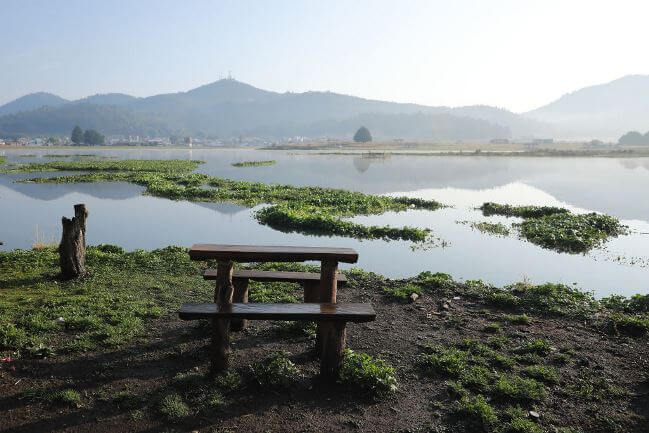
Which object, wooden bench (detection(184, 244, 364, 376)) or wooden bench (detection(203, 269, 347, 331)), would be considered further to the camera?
wooden bench (detection(203, 269, 347, 331))

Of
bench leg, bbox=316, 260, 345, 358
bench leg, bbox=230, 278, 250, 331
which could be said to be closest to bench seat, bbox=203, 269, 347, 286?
bench leg, bbox=230, 278, 250, 331

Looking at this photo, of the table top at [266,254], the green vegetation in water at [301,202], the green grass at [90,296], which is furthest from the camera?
the green vegetation in water at [301,202]

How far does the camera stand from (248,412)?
6.10m

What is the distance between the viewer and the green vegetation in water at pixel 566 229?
21333 millimetres

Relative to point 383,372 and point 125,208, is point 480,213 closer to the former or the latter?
point 125,208

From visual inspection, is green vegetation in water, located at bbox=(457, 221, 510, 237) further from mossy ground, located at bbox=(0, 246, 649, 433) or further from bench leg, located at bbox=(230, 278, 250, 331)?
bench leg, located at bbox=(230, 278, 250, 331)

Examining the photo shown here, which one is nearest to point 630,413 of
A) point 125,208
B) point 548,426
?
point 548,426

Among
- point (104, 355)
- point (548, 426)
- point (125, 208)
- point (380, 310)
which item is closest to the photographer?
point (548, 426)

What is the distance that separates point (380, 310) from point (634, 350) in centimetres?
477

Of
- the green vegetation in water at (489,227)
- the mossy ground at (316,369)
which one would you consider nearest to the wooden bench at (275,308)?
the mossy ground at (316,369)

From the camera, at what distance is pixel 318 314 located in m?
6.56

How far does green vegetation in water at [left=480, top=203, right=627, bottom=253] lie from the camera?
2133cm

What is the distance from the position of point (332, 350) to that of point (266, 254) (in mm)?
1734

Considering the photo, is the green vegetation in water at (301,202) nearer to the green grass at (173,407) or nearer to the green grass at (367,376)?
the green grass at (367,376)
